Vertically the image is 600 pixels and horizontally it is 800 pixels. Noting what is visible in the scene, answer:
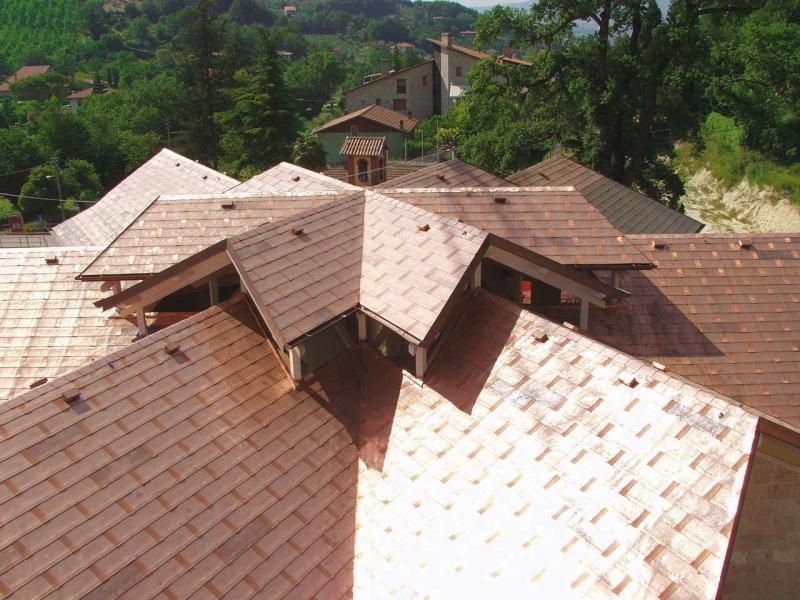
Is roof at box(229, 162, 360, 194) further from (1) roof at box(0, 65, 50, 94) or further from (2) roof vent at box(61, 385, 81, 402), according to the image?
(1) roof at box(0, 65, 50, 94)

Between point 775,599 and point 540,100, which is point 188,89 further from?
point 775,599

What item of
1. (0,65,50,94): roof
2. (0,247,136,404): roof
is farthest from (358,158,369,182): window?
(0,65,50,94): roof

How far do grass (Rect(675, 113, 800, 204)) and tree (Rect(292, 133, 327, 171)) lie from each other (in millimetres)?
25293

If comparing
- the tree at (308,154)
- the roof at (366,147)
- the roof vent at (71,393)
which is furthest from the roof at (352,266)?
the tree at (308,154)

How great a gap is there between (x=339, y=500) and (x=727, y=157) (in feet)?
148

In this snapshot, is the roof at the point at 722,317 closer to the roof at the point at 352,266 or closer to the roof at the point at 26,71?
the roof at the point at 352,266

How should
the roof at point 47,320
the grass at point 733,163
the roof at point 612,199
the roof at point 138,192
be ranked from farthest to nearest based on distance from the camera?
the grass at point 733,163
the roof at point 612,199
the roof at point 138,192
the roof at point 47,320

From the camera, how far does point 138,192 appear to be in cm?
2711

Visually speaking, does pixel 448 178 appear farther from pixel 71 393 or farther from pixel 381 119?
pixel 381 119

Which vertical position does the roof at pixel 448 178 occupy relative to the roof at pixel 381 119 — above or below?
above

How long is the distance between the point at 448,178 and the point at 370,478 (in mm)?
11105

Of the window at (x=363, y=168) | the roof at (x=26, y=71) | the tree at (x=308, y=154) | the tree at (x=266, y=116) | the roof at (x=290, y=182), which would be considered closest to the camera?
the roof at (x=290, y=182)

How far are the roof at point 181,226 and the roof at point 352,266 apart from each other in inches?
95.8

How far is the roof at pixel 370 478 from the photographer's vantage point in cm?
827
